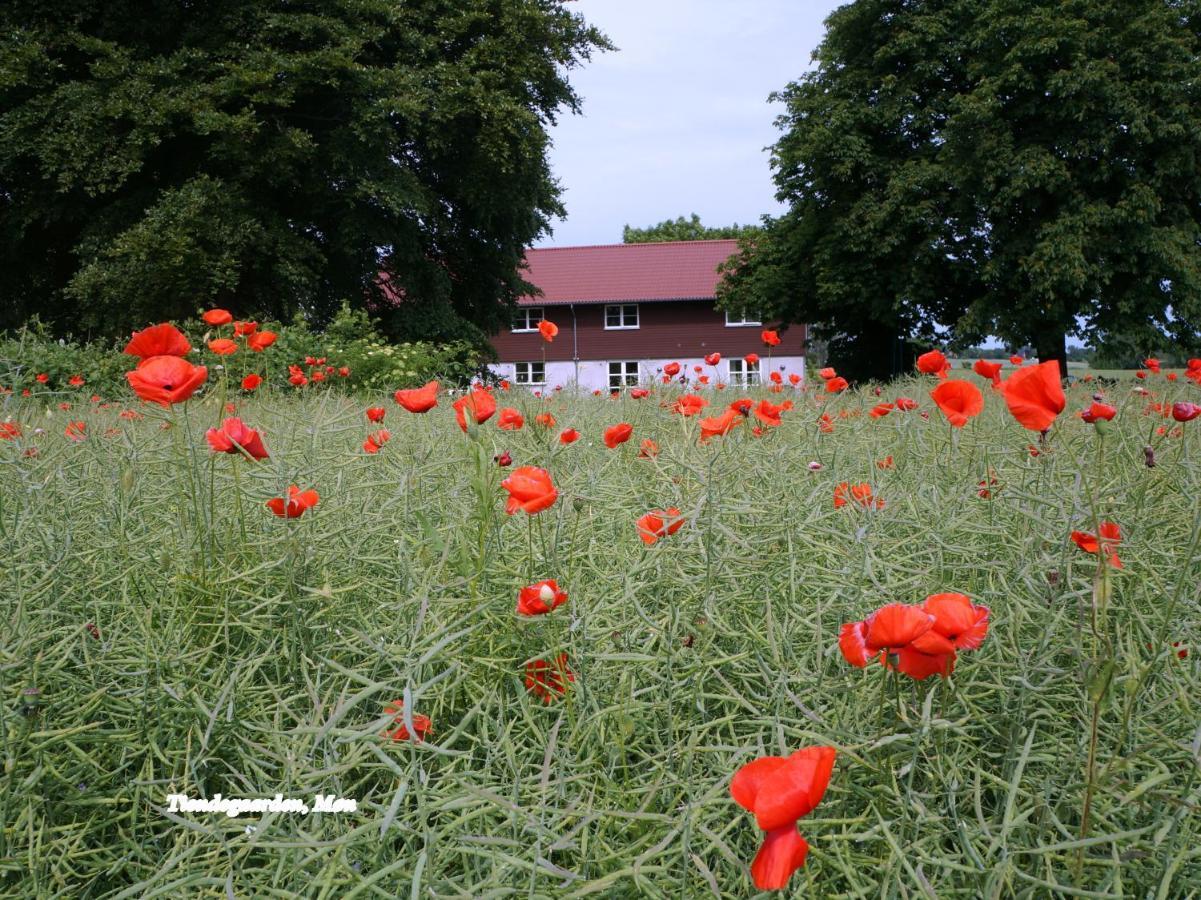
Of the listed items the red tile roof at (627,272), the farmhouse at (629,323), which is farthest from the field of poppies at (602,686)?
the red tile roof at (627,272)

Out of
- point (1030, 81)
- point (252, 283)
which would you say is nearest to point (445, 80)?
point (252, 283)

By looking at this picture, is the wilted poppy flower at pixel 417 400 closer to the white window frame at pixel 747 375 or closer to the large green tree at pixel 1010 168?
the white window frame at pixel 747 375

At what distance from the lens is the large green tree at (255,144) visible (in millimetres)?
12555

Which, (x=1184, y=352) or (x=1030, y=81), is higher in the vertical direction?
(x=1030, y=81)

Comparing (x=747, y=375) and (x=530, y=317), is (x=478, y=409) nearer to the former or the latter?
(x=747, y=375)

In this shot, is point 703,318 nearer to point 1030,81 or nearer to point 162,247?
point 1030,81

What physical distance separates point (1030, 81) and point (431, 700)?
17.4 meters

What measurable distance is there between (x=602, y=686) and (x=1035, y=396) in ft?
2.56

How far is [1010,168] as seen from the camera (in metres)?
15.2

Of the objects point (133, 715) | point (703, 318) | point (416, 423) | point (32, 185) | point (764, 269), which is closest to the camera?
point (133, 715)

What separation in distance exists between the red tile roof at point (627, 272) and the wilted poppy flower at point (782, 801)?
2991cm

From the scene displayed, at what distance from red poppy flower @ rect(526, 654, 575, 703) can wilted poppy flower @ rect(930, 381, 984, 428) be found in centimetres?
76

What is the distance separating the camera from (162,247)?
481 inches

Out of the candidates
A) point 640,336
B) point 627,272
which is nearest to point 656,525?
point 640,336
